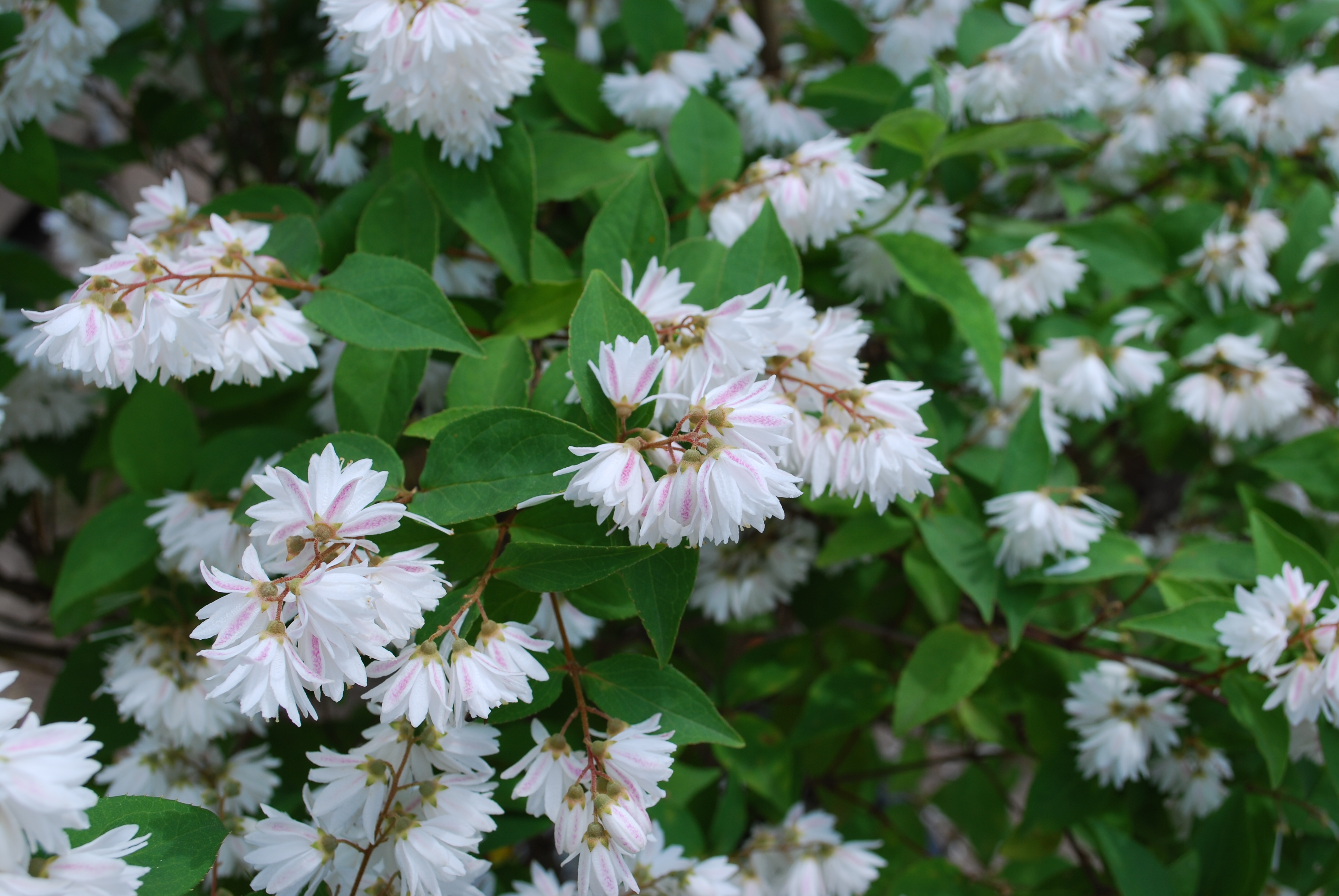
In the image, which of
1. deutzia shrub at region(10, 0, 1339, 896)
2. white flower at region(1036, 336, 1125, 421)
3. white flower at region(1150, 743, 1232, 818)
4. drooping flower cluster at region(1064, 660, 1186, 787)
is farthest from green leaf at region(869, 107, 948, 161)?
white flower at region(1150, 743, 1232, 818)

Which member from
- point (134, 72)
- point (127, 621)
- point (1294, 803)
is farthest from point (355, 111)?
point (1294, 803)

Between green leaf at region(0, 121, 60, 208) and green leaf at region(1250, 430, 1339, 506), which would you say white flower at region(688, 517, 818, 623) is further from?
green leaf at region(0, 121, 60, 208)

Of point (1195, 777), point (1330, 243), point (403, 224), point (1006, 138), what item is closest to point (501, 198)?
point (403, 224)

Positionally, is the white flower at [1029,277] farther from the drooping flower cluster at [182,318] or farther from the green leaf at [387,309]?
the drooping flower cluster at [182,318]

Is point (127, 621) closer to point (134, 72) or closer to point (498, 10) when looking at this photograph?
point (134, 72)

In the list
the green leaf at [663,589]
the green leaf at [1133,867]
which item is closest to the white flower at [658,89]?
the green leaf at [663,589]

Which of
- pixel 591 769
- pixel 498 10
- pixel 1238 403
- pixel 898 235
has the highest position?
pixel 498 10

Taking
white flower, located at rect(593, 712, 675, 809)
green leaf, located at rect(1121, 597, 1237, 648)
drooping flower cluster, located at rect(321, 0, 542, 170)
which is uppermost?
drooping flower cluster, located at rect(321, 0, 542, 170)
